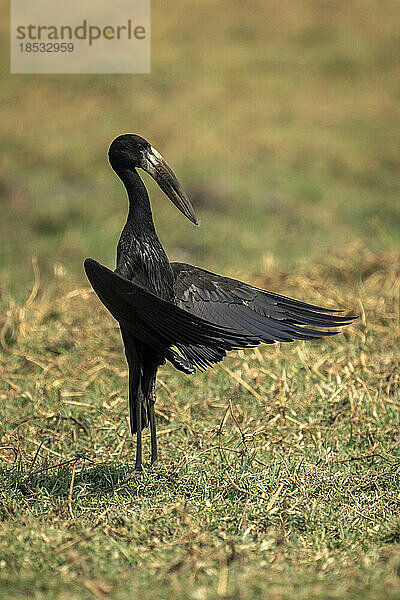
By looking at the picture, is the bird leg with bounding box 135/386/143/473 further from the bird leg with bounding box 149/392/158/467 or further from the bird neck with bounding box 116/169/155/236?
the bird neck with bounding box 116/169/155/236

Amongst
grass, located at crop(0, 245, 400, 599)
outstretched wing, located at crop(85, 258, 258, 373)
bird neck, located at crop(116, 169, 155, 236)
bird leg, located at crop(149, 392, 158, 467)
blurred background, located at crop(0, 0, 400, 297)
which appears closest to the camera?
grass, located at crop(0, 245, 400, 599)

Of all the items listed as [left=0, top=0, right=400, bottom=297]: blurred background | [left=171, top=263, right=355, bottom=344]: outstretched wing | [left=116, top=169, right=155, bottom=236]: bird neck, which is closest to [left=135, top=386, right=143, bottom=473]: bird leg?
[left=171, top=263, right=355, bottom=344]: outstretched wing

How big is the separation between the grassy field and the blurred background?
4cm

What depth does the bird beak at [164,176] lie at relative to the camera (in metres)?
3.19

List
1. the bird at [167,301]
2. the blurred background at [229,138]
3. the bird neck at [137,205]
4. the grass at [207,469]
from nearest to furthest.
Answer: the grass at [207,469]
the bird at [167,301]
the bird neck at [137,205]
the blurred background at [229,138]

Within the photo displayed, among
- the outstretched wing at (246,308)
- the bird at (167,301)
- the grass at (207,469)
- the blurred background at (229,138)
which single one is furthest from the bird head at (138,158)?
the blurred background at (229,138)

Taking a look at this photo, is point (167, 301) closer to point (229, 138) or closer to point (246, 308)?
point (246, 308)

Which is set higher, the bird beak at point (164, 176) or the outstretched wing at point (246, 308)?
the bird beak at point (164, 176)

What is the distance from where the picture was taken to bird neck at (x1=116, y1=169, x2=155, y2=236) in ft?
10.4

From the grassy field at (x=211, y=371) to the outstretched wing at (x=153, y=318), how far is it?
1.91 ft

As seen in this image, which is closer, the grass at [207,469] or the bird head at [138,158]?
the grass at [207,469]

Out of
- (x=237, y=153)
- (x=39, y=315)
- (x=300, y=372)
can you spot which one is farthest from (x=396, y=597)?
(x=237, y=153)

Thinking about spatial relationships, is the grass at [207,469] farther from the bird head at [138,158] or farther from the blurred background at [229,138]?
the blurred background at [229,138]

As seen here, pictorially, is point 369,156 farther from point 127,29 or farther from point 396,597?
point 396,597
